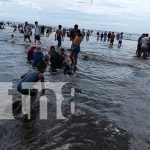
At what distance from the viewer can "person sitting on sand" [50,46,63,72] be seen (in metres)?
14.1

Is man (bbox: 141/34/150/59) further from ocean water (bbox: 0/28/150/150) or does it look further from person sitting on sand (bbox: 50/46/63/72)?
person sitting on sand (bbox: 50/46/63/72)

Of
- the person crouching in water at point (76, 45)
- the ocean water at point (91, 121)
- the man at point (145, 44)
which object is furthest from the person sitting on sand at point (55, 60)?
the man at point (145, 44)

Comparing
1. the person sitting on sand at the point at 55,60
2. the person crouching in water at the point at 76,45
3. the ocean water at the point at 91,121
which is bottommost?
the ocean water at the point at 91,121

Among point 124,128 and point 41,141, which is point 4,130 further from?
point 124,128

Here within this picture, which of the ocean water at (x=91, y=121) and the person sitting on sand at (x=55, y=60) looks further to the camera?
the person sitting on sand at (x=55, y=60)

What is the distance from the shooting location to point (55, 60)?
14.4 metres

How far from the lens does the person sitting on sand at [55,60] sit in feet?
46.3

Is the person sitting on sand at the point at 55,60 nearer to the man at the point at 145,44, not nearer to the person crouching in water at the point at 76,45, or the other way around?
the person crouching in water at the point at 76,45

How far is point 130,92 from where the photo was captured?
11555 millimetres

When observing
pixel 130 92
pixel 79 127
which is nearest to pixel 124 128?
pixel 79 127

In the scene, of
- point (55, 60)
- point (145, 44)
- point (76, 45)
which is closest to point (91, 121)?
point (76, 45)

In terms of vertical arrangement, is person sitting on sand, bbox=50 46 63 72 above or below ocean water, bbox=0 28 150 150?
above

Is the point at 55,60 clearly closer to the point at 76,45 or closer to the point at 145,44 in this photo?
the point at 76,45

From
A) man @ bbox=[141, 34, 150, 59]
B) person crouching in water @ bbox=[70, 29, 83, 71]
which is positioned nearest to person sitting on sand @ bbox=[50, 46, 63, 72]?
person crouching in water @ bbox=[70, 29, 83, 71]
